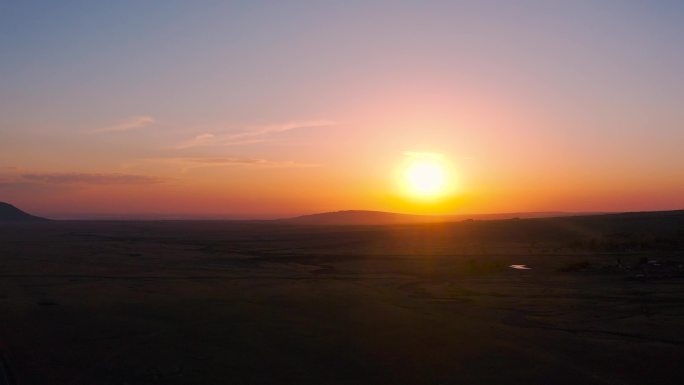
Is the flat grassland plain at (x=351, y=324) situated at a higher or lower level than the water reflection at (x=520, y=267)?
lower

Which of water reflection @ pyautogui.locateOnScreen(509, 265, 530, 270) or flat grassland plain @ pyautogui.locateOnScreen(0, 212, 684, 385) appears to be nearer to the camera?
flat grassland plain @ pyautogui.locateOnScreen(0, 212, 684, 385)

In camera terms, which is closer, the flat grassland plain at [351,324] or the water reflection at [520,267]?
the flat grassland plain at [351,324]

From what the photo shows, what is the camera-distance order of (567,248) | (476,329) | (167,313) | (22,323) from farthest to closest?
(567,248) → (167,313) → (22,323) → (476,329)

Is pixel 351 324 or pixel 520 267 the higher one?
pixel 520 267

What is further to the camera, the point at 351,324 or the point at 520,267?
the point at 520,267

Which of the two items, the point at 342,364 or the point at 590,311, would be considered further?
the point at 590,311

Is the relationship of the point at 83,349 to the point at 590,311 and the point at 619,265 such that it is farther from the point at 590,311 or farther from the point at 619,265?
the point at 619,265

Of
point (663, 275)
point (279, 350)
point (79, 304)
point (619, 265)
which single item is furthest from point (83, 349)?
point (619, 265)

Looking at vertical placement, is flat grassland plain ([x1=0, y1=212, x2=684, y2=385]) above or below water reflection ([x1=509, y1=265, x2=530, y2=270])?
below
